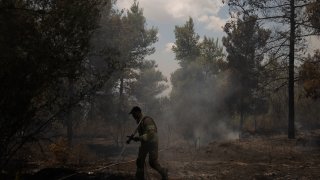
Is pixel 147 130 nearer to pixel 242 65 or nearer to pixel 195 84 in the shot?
pixel 242 65

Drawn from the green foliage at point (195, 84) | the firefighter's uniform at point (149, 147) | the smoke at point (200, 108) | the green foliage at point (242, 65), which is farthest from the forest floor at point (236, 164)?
the green foliage at point (195, 84)

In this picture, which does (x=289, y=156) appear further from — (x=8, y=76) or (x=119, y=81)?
(x=119, y=81)

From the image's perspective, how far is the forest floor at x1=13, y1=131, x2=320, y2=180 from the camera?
11445 millimetres

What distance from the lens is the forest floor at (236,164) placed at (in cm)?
1145

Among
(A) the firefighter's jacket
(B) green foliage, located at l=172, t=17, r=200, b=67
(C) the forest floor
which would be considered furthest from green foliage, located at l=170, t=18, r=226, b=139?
(A) the firefighter's jacket

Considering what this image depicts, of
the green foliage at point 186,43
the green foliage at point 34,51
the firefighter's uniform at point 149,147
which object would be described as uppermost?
the green foliage at point 186,43

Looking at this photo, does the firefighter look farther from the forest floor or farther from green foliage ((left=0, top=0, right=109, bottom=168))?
green foliage ((left=0, top=0, right=109, bottom=168))

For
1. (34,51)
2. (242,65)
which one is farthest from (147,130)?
(242,65)

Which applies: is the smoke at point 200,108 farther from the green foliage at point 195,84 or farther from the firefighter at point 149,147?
the firefighter at point 149,147

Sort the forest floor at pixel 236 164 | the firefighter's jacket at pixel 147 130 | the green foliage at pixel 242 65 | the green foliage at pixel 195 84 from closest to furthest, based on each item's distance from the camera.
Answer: the firefighter's jacket at pixel 147 130, the forest floor at pixel 236 164, the green foliage at pixel 242 65, the green foliage at pixel 195 84

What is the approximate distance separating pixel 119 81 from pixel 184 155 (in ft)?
87.9

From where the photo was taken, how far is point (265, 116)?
4550 centimetres

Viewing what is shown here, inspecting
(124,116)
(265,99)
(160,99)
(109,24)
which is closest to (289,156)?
(109,24)

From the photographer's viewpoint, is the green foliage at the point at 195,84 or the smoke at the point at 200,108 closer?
the smoke at the point at 200,108
